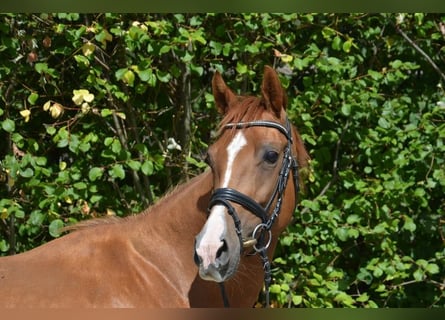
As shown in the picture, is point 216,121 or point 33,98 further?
point 216,121

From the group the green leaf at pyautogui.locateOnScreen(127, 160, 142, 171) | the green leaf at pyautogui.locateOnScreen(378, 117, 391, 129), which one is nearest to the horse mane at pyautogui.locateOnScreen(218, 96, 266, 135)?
the green leaf at pyautogui.locateOnScreen(127, 160, 142, 171)

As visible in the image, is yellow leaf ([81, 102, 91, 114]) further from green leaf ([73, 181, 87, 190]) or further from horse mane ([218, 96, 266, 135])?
horse mane ([218, 96, 266, 135])

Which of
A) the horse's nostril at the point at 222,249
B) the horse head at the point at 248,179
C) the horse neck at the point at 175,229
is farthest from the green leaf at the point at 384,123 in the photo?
the horse's nostril at the point at 222,249

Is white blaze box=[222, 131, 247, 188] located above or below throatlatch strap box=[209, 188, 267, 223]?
above

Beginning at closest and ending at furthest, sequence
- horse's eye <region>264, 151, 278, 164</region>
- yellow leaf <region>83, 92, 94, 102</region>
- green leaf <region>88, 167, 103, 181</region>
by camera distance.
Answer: horse's eye <region>264, 151, 278, 164</region>
yellow leaf <region>83, 92, 94, 102</region>
green leaf <region>88, 167, 103, 181</region>

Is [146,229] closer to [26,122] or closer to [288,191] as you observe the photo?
[288,191]

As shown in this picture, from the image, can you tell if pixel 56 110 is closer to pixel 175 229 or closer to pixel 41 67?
pixel 41 67

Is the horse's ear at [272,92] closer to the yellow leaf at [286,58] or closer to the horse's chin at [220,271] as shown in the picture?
the horse's chin at [220,271]

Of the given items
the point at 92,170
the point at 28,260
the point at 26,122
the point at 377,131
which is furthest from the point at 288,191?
the point at 26,122

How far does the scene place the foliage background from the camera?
13.7 feet

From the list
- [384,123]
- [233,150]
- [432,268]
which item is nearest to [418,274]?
[432,268]

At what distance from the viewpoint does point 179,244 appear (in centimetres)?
267

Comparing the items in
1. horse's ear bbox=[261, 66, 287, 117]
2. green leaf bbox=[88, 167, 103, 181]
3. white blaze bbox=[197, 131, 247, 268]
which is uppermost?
horse's ear bbox=[261, 66, 287, 117]

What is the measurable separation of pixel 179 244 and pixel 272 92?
742 mm
